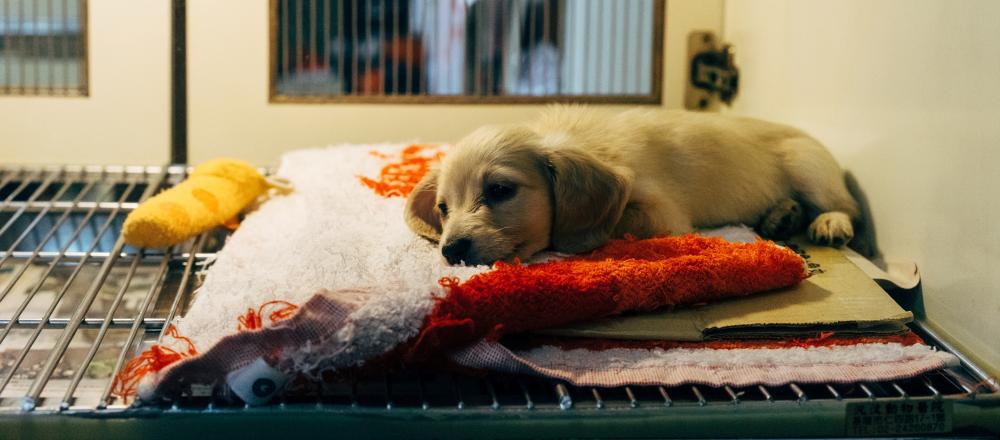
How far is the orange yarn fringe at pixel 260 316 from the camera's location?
1.42m

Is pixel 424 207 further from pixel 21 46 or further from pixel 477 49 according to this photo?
pixel 21 46

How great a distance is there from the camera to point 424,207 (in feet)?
6.91

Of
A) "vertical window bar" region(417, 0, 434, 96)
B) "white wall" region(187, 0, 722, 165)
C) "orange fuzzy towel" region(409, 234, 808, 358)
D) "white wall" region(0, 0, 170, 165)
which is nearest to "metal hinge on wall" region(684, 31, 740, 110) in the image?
"white wall" region(187, 0, 722, 165)

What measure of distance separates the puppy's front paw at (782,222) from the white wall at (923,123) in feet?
0.52

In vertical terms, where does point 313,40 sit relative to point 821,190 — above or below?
above

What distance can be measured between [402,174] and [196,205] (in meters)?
0.52

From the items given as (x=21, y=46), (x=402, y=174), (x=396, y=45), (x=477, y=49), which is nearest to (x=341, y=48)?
(x=396, y=45)

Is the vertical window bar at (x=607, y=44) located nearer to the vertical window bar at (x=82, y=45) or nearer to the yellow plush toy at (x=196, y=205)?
the yellow plush toy at (x=196, y=205)

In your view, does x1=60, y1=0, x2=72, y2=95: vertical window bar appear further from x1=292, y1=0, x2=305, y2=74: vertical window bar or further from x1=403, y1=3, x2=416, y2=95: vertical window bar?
x1=403, y1=3, x2=416, y2=95: vertical window bar

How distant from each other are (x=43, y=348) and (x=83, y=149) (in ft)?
4.44

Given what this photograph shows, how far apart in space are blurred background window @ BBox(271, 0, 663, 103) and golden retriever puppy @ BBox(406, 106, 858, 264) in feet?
2.14

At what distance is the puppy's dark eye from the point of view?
1.93 meters

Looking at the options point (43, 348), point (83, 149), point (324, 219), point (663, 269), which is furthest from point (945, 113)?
point (83, 149)

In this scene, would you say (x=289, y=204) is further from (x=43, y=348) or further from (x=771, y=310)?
(x=771, y=310)
